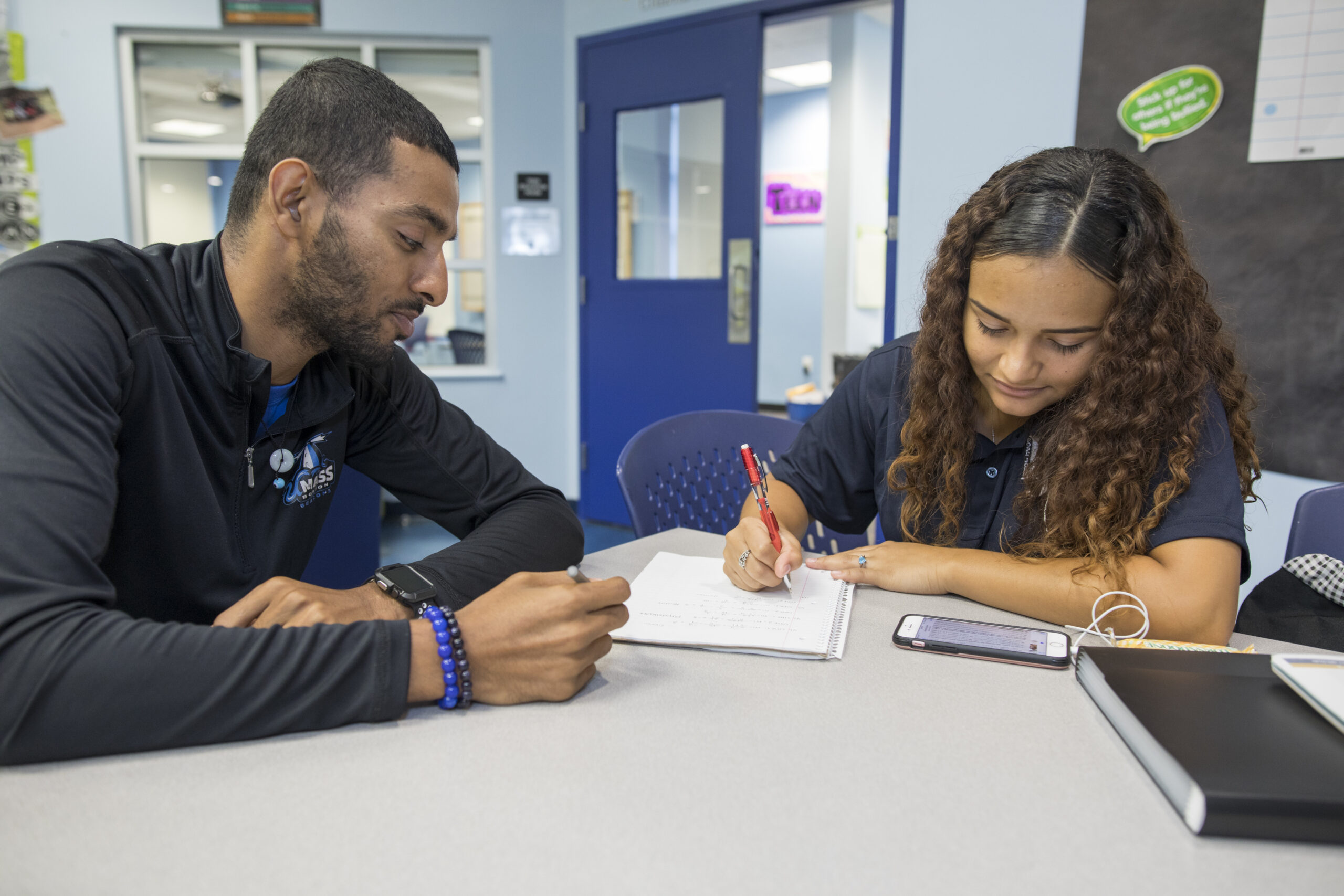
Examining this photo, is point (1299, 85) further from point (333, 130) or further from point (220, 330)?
point (220, 330)

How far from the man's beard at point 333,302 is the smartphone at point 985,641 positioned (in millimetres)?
760

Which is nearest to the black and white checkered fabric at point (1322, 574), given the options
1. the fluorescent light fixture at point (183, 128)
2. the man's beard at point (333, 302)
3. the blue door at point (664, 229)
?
the man's beard at point (333, 302)

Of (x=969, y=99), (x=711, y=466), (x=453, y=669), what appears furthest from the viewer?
(x=969, y=99)

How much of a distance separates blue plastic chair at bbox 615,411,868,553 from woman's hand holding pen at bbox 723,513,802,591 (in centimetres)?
56

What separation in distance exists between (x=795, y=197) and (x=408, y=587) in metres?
6.42

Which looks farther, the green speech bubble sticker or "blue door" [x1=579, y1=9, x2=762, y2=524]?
"blue door" [x1=579, y1=9, x2=762, y2=524]

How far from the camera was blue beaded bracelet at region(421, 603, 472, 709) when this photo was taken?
0.77 m

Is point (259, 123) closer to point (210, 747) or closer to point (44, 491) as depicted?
point (44, 491)

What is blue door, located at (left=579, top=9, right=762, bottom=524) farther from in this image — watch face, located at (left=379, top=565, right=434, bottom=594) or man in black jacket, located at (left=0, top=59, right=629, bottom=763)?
watch face, located at (left=379, top=565, right=434, bottom=594)

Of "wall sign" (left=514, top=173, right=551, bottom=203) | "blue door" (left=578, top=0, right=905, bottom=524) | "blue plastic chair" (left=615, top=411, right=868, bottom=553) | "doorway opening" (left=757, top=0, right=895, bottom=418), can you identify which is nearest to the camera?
"blue plastic chair" (left=615, top=411, right=868, bottom=553)

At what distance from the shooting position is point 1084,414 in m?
1.15

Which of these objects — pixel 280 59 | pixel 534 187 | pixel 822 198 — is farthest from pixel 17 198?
pixel 822 198

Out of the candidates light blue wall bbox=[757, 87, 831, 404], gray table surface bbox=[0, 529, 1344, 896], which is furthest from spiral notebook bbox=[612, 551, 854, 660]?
light blue wall bbox=[757, 87, 831, 404]

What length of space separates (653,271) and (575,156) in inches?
27.8
